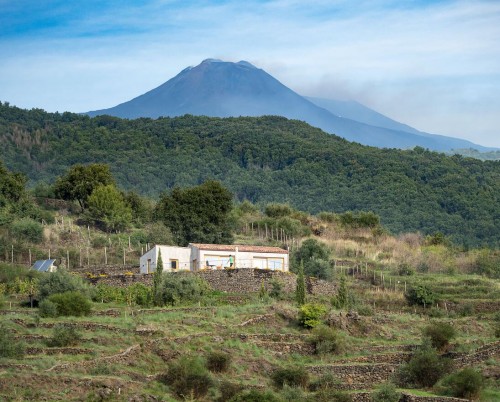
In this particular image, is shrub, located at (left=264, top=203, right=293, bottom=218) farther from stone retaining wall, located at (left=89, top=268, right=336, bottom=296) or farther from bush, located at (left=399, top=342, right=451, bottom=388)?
bush, located at (left=399, top=342, right=451, bottom=388)

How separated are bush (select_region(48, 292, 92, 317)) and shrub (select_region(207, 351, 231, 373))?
700cm

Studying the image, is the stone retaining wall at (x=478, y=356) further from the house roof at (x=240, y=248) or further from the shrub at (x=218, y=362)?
the house roof at (x=240, y=248)

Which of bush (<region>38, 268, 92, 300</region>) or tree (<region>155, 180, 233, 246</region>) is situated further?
tree (<region>155, 180, 233, 246</region>)

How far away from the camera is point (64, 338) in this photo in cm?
4234

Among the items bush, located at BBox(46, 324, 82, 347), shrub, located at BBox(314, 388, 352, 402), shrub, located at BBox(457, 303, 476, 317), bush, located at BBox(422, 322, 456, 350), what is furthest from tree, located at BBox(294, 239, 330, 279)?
shrub, located at BBox(314, 388, 352, 402)

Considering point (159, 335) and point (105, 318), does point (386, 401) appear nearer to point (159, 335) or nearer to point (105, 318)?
point (159, 335)

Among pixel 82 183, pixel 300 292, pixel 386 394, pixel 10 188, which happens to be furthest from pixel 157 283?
pixel 82 183

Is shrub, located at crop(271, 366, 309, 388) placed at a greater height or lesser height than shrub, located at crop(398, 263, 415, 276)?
lesser

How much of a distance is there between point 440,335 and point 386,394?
8.23 metres

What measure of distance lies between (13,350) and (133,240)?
28976mm

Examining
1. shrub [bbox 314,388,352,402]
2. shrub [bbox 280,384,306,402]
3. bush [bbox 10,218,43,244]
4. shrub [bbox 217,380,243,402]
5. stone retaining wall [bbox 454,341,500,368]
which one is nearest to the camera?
shrub [bbox 217,380,243,402]

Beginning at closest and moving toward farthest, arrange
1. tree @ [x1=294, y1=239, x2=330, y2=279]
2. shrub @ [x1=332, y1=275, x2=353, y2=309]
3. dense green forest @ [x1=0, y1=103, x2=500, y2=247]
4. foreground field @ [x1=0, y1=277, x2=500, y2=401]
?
1. foreground field @ [x1=0, y1=277, x2=500, y2=401]
2. shrub @ [x1=332, y1=275, x2=353, y2=309]
3. tree @ [x1=294, y1=239, x2=330, y2=279]
4. dense green forest @ [x1=0, y1=103, x2=500, y2=247]

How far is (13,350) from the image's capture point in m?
40.2

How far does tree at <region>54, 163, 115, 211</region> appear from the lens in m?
77.9
